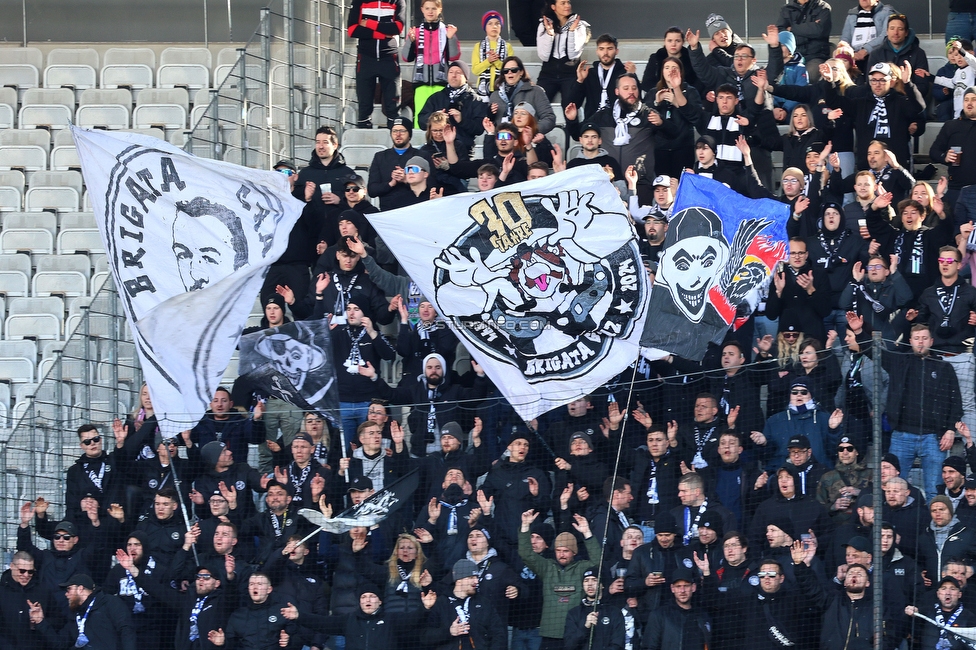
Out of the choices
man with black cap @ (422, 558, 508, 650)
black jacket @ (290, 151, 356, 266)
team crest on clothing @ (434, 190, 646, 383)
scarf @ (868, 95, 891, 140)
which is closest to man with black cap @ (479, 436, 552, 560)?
man with black cap @ (422, 558, 508, 650)

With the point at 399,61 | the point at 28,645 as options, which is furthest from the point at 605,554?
the point at 399,61

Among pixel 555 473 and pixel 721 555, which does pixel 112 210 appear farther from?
pixel 721 555

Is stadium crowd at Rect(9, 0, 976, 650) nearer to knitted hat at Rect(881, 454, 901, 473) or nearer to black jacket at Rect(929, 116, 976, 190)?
knitted hat at Rect(881, 454, 901, 473)

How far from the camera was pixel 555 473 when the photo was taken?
41.6 ft

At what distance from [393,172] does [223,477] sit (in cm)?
349

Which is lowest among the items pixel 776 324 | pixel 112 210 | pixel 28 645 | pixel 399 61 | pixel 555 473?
pixel 28 645

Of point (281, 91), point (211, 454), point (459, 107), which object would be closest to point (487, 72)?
point (459, 107)

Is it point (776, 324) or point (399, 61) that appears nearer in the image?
point (776, 324)

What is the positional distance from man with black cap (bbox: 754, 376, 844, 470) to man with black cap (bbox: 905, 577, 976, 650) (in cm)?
147

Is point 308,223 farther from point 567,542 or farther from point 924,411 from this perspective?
point 924,411

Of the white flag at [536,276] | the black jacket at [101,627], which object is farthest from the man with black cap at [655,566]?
the black jacket at [101,627]

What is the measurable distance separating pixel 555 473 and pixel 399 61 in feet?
24.3

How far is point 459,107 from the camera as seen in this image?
16.7m

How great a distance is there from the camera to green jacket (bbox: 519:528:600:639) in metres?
12.3
